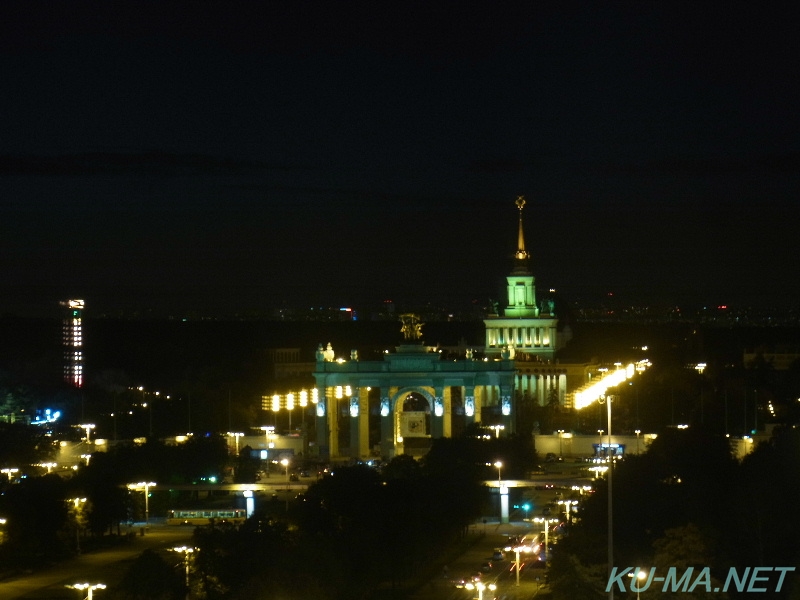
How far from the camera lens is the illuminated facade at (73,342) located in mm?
158925

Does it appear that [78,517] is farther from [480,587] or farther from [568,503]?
[480,587]

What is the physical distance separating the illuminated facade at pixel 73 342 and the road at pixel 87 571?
272 ft

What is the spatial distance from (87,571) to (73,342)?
132033 mm

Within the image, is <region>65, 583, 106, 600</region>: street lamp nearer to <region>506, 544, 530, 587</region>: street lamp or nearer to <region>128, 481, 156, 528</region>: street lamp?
<region>506, 544, 530, 587</region>: street lamp

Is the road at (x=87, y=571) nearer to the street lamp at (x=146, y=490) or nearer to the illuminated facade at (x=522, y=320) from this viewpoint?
Answer: the street lamp at (x=146, y=490)

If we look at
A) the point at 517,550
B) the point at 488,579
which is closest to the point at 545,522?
the point at 517,550

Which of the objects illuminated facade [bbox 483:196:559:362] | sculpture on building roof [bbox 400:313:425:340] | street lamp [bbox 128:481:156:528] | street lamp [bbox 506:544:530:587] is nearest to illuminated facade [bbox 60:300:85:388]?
illuminated facade [bbox 483:196:559:362]

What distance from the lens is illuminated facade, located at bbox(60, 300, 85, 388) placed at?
6257 inches

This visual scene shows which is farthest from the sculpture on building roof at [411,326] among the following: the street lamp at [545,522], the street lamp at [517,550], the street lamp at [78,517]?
the street lamp at [517,550]

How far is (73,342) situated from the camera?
18988 cm

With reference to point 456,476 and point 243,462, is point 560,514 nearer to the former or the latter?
point 456,476

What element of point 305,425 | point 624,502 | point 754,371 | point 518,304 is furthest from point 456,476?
point 518,304

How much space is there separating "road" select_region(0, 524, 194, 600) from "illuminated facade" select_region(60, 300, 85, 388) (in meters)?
82.9

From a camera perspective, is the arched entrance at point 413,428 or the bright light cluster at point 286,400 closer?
the arched entrance at point 413,428
